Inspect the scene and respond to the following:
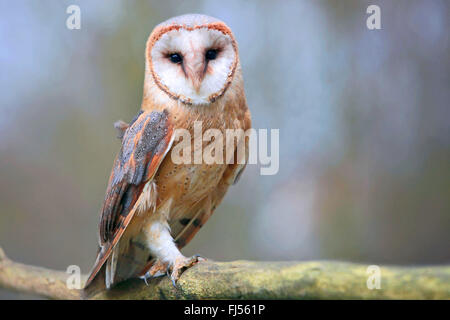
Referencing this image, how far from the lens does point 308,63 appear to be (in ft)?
6.42

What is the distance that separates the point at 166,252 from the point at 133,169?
10.4 inches

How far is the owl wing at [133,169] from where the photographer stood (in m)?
1.10

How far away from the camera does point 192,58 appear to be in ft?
3.39

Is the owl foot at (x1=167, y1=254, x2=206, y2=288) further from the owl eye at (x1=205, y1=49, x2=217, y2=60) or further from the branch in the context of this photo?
the owl eye at (x1=205, y1=49, x2=217, y2=60)

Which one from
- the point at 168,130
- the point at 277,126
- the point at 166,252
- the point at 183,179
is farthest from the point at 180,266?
the point at 277,126

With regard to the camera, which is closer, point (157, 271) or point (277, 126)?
point (157, 271)

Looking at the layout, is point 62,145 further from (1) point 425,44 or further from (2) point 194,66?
(1) point 425,44

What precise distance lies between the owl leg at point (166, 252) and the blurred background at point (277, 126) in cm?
79

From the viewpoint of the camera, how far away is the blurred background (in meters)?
1.77

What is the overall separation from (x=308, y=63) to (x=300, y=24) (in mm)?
201

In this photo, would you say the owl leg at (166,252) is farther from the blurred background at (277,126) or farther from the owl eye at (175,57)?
the blurred background at (277,126)

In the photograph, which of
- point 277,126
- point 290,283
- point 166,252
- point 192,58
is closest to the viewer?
point 290,283

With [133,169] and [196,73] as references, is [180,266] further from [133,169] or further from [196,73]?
[196,73]
